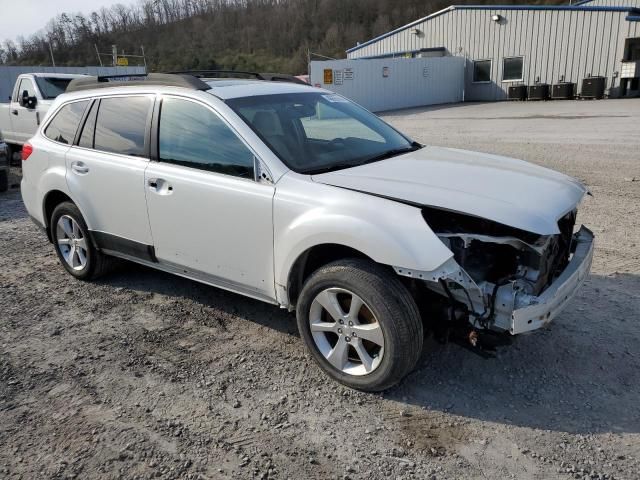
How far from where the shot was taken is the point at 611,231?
584 centimetres

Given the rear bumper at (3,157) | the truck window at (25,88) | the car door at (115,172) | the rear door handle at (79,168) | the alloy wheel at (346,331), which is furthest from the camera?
the truck window at (25,88)

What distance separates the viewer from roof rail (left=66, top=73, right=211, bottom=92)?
13.0 ft

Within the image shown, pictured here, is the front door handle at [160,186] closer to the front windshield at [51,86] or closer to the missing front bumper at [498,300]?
the missing front bumper at [498,300]

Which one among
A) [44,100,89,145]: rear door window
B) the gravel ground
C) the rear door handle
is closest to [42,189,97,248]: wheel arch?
the rear door handle

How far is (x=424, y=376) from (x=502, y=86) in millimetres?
28200

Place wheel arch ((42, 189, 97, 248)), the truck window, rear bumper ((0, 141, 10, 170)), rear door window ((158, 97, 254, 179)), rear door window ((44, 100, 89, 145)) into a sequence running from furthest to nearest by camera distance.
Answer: the truck window, rear bumper ((0, 141, 10, 170)), wheel arch ((42, 189, 97, 248)), rear door window ((44, 100, 89, 145)), rear door window ((158, 97, 254, 179))

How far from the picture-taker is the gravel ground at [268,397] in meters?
2.69

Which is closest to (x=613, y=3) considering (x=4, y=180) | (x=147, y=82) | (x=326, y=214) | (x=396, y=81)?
(x=396, y=81)

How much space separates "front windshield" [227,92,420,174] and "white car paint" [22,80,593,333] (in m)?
0.11

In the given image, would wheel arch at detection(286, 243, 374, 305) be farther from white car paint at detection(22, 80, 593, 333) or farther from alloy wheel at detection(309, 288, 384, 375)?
alloy wheel at detection(309, 288, 384, 375)

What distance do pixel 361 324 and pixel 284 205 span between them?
861 mm

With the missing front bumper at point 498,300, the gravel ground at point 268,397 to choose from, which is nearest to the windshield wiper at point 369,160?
the missing front bumper at point 498,300

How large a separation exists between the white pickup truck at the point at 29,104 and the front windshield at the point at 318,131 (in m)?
8.23

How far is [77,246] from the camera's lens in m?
4.99
